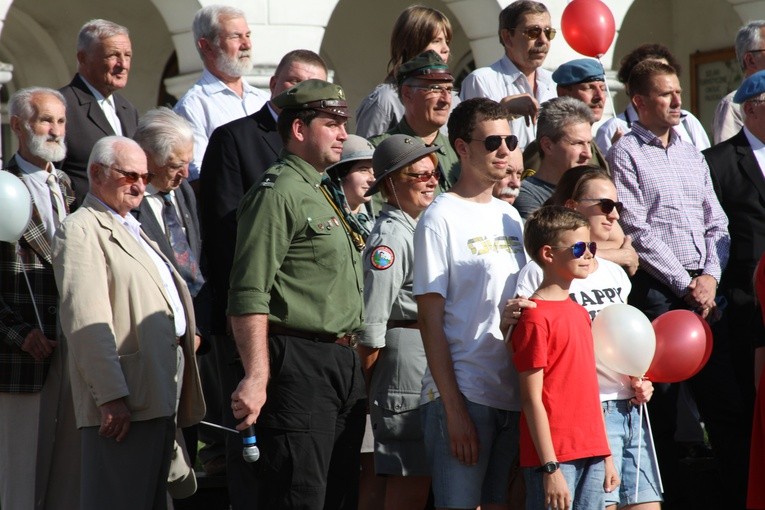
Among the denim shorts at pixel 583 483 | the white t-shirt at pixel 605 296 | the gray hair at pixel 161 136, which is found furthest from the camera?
the gray hair at pixel 161 136

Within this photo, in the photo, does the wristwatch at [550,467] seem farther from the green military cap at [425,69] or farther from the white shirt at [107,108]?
the white shirt at [107,108]

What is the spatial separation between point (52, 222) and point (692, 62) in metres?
9.73

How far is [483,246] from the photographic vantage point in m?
4.80

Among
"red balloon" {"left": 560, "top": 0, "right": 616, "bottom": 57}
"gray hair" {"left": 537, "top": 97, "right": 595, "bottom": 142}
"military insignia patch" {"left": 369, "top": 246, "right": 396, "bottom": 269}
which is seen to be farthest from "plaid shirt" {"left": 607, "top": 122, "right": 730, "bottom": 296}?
"red balloon" {"left": 560, "top": 0, "right": 616, "bottom": 57}

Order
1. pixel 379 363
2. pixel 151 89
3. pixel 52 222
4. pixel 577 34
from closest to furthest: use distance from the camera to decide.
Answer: pixel 379 363 < pixel 52 222 < pixel 577 34 < pixel 151 89

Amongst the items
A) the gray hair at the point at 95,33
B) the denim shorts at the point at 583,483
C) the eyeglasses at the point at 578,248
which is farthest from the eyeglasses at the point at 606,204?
the gray hair at the point at 95,33

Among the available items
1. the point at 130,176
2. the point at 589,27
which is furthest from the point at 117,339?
the point at 589,27

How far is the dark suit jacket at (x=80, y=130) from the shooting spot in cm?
634

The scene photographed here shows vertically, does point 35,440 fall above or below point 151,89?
below

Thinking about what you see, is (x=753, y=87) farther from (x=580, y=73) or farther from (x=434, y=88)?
(x=434, y=88)

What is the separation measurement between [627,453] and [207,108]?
3184 millimetres

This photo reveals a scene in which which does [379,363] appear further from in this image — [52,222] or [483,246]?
[52,222]

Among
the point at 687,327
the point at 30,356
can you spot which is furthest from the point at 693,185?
the point at 30,356

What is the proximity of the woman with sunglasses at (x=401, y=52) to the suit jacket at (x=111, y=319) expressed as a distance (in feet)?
6.20
